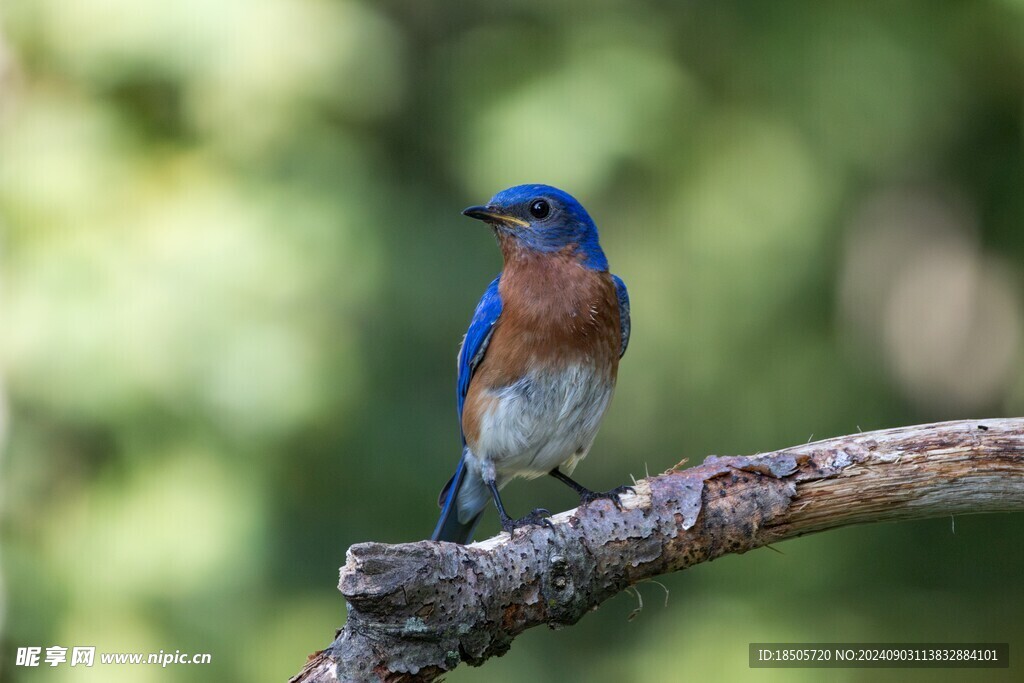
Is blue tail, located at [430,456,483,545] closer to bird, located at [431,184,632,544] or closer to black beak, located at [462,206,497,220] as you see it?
bird, located at [431,184,632,544]

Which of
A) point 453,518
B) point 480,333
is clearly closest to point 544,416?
point 480,333

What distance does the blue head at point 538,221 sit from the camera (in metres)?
4.68

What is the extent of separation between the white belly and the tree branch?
2.56 ft

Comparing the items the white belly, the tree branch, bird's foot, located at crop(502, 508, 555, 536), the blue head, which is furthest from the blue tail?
A: the tree branch

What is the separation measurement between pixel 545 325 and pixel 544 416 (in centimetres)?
39

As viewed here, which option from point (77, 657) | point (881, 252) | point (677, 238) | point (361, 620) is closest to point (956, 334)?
point (881, 252)

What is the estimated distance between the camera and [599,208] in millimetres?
6207

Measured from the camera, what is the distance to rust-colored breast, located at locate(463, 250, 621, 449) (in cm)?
439

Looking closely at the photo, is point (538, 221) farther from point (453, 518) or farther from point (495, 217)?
point (453, 518)

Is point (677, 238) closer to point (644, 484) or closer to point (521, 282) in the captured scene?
point (521, 282)

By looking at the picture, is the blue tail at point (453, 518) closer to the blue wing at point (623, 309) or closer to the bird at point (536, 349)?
the bird at point (536, 349)

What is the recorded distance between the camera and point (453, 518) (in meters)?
5.00

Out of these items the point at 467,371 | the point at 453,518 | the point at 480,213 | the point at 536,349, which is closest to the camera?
the point at 536,349

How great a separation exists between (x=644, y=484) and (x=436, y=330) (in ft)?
8.68
